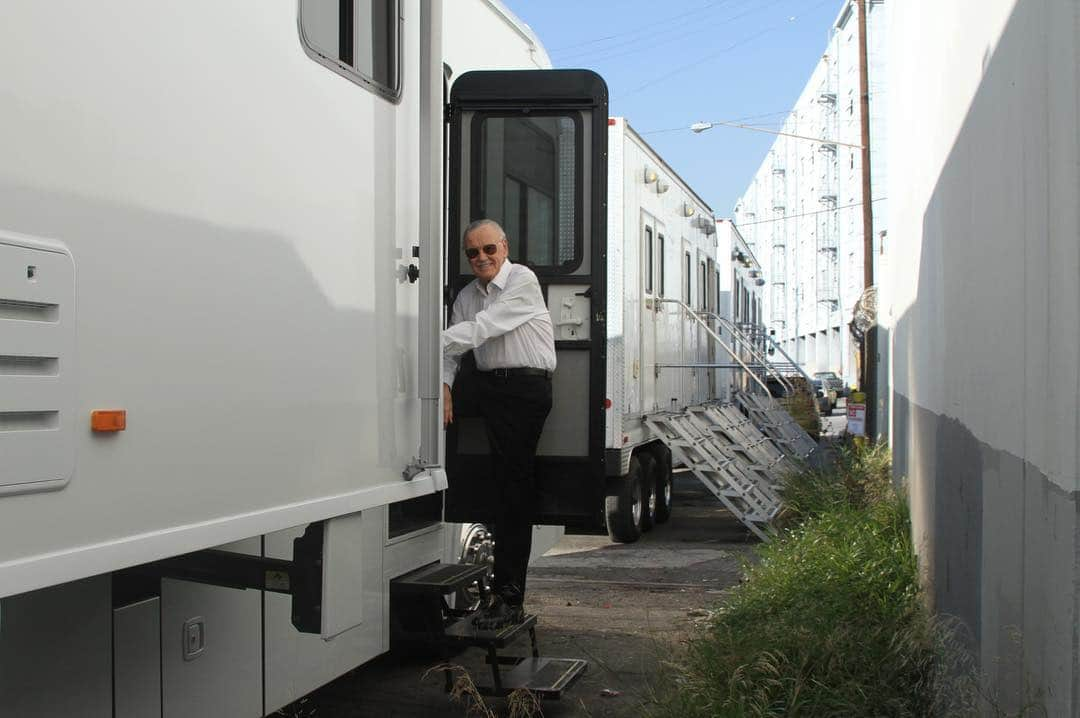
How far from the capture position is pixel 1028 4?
313 centimetres

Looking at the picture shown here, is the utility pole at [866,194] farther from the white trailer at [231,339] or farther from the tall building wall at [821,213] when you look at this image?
the white trailer at [231,339]

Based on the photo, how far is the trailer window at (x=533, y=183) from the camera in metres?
5.39

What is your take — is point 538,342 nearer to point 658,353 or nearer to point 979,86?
point 979,86

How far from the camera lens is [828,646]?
15.1ft

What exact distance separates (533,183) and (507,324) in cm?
79

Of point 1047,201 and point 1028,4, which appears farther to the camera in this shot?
point 1028,4

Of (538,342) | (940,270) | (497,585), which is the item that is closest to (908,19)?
(940,270)

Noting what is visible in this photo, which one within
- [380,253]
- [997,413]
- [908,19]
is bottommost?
[997,413]

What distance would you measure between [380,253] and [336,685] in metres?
2.89

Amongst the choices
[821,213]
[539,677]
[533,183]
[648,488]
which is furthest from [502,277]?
[821,213]

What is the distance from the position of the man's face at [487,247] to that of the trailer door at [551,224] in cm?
28

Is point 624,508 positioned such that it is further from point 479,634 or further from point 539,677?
point 479,634

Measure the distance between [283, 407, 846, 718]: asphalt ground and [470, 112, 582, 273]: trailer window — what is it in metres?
1.93

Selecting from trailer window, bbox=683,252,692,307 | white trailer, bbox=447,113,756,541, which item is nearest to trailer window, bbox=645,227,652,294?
trailer window, bbox=683,252,692,307
